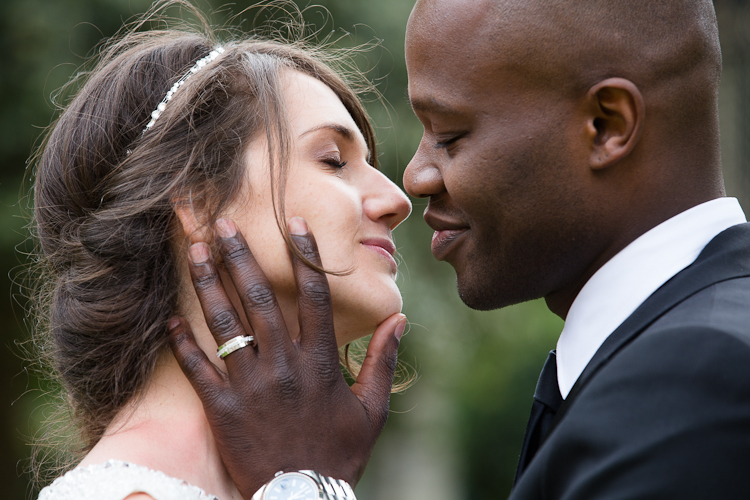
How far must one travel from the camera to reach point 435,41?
205 centimetres

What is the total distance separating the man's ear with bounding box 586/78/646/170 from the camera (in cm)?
178

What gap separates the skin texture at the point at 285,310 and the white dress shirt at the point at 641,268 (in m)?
0.77

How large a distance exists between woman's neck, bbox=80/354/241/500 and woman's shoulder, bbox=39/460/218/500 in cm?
6

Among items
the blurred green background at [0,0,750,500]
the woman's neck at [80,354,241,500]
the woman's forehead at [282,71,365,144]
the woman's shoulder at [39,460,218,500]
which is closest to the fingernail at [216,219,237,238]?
the woman's forehead at [282,71,365,144]

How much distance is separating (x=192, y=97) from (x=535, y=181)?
50.5 inches

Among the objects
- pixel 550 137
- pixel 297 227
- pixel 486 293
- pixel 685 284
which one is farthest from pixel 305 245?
pixel 685 284

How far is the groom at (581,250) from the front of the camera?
4.61 feet

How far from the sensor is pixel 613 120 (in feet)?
5.98

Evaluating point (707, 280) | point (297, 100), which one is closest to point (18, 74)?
point (297, 100)

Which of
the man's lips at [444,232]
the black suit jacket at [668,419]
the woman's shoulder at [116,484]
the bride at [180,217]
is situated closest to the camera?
the black suit jacket at [668,419]

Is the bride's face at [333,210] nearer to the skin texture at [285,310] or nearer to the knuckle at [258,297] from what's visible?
the skin texture at [285,310]

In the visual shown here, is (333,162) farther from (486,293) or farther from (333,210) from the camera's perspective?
(486,293)

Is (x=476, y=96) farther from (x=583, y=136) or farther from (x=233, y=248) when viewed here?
(x=233, y=248)

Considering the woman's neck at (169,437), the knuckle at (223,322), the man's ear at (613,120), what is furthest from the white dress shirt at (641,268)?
the woman's neck at (169,437)
